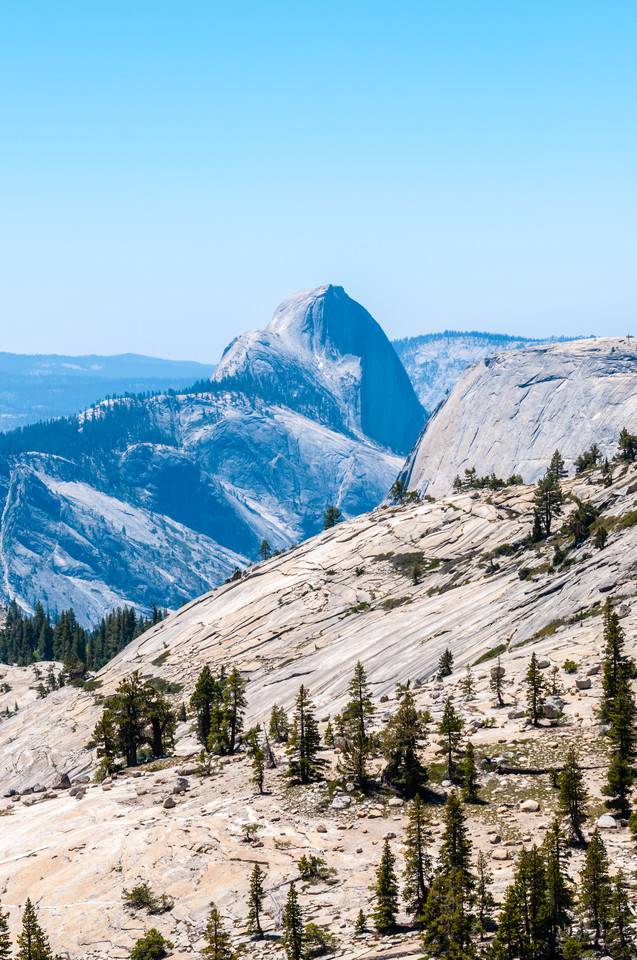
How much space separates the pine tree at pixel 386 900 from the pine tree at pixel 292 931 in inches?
138

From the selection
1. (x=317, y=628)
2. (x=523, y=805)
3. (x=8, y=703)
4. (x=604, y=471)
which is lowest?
(x=8, y=703)

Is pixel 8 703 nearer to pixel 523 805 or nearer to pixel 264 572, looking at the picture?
pixel 264 572

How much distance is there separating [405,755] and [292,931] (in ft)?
56.8

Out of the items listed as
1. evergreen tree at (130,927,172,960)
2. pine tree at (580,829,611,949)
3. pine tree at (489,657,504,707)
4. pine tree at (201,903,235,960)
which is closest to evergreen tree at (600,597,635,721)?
pine tree at (489,657,504,707)

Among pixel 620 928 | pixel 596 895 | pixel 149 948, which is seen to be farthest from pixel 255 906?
pixel 620 928

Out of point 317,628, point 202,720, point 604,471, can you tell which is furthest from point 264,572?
point 202,720

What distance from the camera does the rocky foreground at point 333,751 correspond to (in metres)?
46.8

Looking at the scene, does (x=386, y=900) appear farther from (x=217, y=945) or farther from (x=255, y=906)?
(x=217, y=945)

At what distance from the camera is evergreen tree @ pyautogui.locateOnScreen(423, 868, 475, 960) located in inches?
1388

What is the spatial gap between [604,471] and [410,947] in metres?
117

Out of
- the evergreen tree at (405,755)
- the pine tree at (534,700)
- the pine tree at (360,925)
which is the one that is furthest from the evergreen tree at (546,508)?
the pine tree at (360,925)

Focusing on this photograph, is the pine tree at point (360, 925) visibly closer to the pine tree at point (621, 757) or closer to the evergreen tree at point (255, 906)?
the evergreen tree at point (255, 906)

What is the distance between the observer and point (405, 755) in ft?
182

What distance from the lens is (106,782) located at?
236 feet
